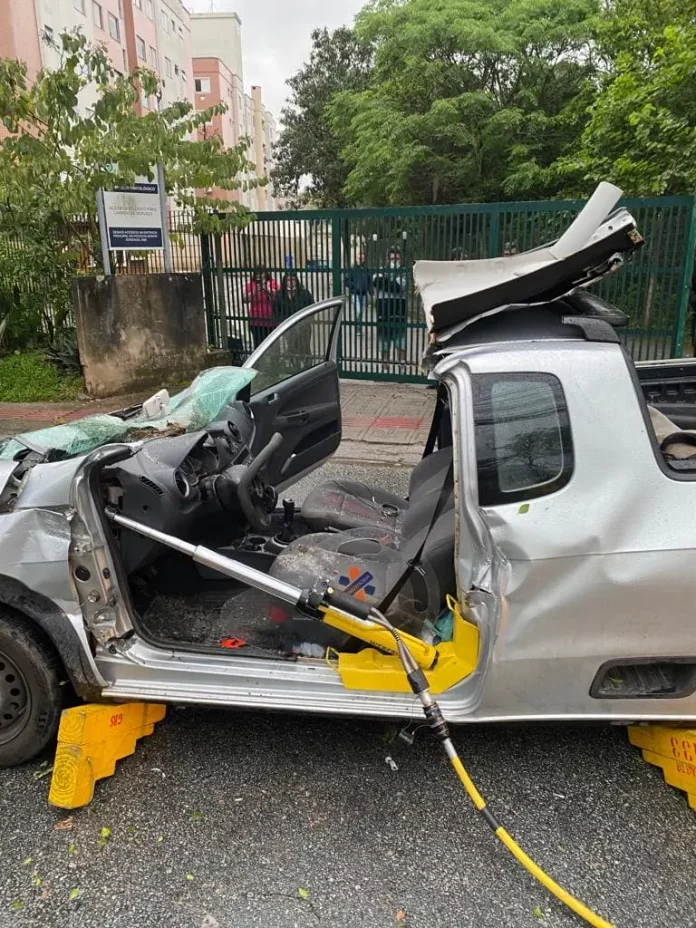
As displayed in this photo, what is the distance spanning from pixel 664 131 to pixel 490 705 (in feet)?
31.1

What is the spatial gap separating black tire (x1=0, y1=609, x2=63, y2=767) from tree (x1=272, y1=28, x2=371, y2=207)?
29.8 metres

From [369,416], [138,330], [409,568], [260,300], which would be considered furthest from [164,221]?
[409,568]

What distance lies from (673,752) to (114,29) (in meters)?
50.1

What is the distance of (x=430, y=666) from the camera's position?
237cm

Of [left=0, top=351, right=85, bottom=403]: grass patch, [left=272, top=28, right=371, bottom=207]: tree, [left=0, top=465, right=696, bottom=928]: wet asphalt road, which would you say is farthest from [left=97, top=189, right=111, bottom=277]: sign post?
[left=272, top=28, right=371, bottom=207]: tree

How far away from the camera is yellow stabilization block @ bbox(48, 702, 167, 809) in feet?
7.91

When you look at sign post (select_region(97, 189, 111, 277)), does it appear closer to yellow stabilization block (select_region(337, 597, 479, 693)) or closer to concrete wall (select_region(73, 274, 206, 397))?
concrete wall (select_region(73, 274, 206, 397))

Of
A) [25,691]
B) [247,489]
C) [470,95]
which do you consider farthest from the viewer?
[470,95]

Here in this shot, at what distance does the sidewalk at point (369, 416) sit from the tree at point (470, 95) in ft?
31.8

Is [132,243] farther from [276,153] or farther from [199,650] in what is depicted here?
[276,153]

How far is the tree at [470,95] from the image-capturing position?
17.1 metres

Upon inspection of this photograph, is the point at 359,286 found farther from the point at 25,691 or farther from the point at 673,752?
the point at 673,752

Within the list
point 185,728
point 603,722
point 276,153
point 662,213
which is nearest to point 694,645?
point 603,722

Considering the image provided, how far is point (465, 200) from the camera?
1959 cm
